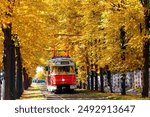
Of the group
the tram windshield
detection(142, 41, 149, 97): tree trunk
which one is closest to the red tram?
the tram windshield

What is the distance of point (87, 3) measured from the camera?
35500mm

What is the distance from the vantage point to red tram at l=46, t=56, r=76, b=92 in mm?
47125

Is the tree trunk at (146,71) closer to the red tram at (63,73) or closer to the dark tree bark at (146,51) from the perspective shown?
the dark tree bark at (146,51)

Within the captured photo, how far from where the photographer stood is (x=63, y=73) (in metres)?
47.4

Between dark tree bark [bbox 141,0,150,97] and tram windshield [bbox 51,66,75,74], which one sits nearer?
dark tree bark [bbox 141,0,150,97]

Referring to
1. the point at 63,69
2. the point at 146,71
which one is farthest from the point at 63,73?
the point at 146,71

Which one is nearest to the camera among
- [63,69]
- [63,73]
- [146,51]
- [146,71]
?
[146,71]

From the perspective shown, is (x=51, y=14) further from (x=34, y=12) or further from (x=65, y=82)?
(x=34, y=12)

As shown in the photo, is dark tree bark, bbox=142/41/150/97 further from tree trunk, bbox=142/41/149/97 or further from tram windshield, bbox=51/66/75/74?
tram windshield, bbox=51/66/75/74

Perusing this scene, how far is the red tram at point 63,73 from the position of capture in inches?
1855

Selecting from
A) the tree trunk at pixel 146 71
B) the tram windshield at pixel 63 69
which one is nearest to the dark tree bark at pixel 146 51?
the tree trunk at pixel 146 71

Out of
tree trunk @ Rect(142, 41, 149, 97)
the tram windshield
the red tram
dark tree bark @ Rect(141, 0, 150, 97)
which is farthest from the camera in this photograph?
the tram windshield

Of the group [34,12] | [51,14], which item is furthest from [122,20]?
[51,14]

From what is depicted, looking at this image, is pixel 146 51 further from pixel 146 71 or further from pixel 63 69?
pixel 63 69
